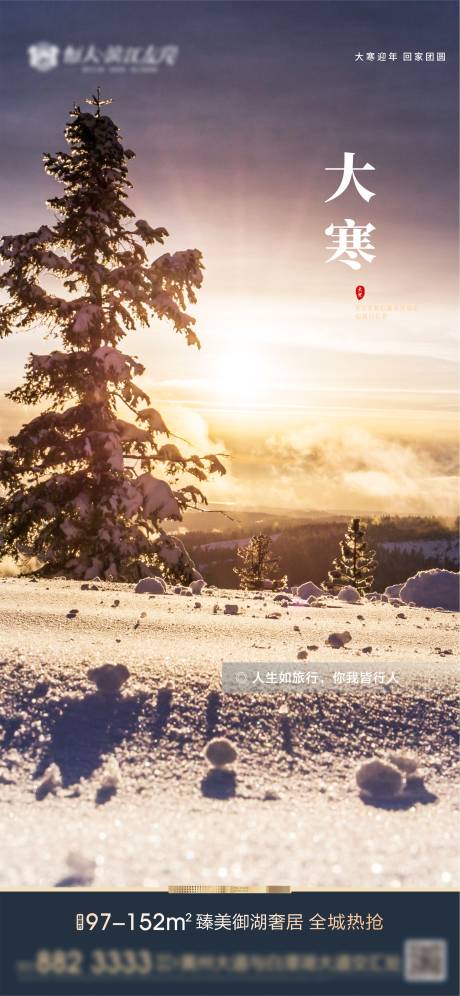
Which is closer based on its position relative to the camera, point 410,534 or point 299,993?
point 299,993

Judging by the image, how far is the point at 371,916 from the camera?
217 centimetres

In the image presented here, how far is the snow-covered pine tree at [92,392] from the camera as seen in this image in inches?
447

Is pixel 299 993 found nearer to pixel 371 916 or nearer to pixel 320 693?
pixel 371 916

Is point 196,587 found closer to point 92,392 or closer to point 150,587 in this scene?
point 150,587

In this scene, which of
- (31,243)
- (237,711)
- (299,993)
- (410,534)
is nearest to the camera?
(299,993)

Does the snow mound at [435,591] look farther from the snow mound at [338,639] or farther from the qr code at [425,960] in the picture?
the qr code at [425,960]

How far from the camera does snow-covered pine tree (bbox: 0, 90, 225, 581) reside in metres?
11.4

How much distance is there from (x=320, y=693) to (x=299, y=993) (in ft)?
4.97

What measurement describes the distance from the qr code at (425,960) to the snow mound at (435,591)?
541 cm

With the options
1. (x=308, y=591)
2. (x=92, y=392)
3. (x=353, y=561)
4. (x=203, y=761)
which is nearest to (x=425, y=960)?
(x=203, y=761)

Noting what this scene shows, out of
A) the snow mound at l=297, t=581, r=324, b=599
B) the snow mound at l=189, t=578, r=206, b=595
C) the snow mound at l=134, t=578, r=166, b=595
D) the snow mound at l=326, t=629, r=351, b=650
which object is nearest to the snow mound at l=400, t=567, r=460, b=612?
the snow mound at l=297, t=581, r=324, b=599

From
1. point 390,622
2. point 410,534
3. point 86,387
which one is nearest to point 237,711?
point 390,622

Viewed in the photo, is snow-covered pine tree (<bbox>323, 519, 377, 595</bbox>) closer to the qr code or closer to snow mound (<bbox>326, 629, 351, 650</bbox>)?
snow mound (<bbox>326, 629, 351, 650</bbox>)

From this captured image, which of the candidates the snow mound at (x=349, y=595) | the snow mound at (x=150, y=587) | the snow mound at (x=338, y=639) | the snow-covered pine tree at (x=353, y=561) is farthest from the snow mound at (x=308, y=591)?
the snow-covered pine tree at (x=353, y=561)
